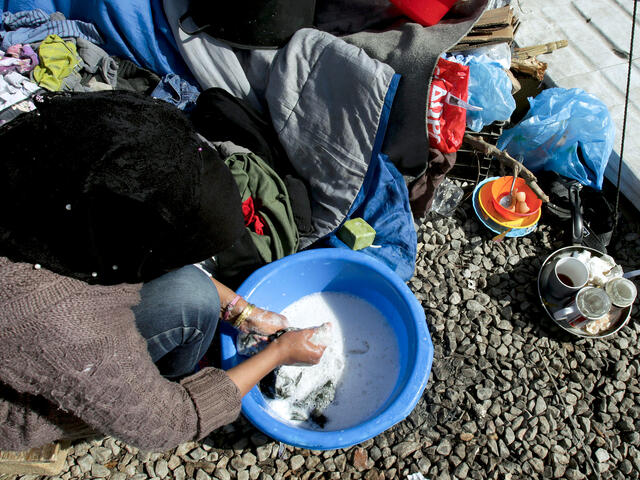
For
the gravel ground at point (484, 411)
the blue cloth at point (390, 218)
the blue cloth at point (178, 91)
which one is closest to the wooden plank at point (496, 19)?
the blue cloth at point (390, 218)

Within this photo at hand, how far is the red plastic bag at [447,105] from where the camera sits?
6.61ft

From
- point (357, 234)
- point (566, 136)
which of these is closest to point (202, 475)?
point (357, 234)

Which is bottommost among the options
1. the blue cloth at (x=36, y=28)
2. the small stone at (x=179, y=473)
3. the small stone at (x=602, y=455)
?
the small stone at (x=602, y=455)

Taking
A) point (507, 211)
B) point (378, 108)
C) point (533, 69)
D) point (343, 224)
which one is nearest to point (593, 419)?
point (507, 211)

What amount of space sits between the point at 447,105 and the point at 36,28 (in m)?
2.01

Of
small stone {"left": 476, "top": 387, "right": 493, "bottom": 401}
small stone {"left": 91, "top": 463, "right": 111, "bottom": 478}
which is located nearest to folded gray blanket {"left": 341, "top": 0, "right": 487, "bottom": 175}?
small stone {"left": 476, "top": 387, "right": 493, "bottom": 401}

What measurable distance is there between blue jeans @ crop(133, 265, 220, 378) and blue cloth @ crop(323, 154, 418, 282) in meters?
0.73

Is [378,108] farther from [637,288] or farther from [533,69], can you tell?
[637,288]

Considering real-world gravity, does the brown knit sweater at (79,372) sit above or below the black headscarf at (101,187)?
below

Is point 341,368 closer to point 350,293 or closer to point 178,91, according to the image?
point 350,293

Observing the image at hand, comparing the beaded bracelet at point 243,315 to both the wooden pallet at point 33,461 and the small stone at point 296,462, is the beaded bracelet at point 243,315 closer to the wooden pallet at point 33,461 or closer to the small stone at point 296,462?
the small stone at point 296,462

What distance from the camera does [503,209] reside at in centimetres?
228

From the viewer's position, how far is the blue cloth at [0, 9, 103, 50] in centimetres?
217

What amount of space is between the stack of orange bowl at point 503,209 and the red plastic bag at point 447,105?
437 millimetres
